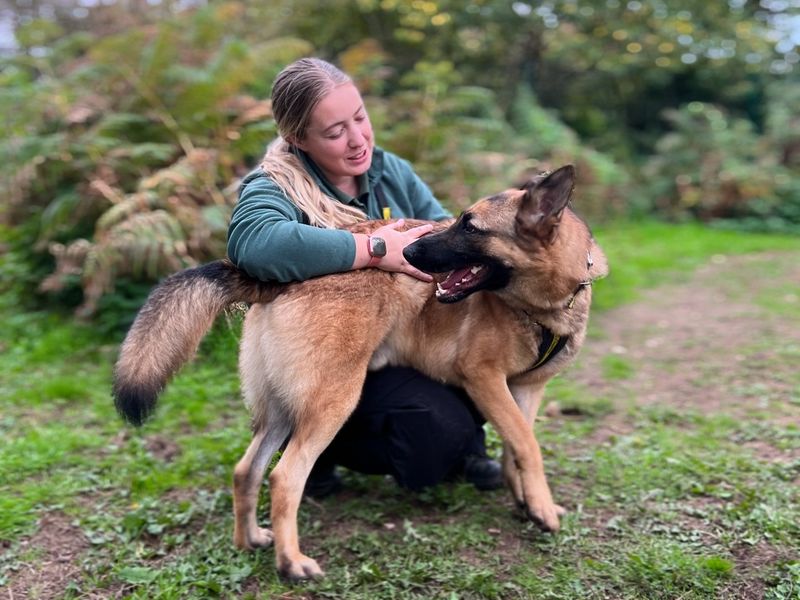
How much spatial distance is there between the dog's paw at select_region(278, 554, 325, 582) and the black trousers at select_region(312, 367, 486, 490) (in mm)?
590

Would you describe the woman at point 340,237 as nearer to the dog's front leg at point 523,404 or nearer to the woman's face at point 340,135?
the woman's face at point 340,135

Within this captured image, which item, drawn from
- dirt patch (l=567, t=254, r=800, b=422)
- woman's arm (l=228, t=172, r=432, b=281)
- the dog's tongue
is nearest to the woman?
woman's arm (l=228, t=172, r=432, b=281)

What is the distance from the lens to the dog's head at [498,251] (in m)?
2.83

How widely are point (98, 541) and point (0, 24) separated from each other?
11.9 metres

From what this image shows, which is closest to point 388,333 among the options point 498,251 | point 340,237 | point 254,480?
point 340,237

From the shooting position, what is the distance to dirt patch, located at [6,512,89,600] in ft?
8.77

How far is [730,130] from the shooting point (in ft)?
40.5

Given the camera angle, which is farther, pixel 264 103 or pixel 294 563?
pixel 264 103

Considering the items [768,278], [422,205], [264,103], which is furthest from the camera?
[768,278]

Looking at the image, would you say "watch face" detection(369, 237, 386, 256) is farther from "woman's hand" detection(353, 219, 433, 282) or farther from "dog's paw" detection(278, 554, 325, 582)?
"dog's paw" detection(278, 554, 325, 582)

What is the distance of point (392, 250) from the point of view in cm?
292

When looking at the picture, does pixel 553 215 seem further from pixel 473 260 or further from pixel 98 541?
pixel 98 541

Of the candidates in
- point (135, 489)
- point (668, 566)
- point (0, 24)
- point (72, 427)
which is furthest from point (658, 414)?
point (0, 24)

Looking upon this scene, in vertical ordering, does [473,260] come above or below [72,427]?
above
